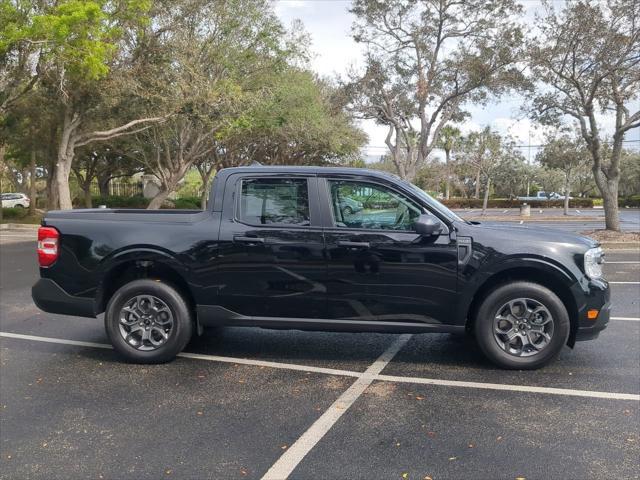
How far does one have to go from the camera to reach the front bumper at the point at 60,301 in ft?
16.5

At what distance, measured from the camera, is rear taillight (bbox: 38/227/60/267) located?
5.01 m

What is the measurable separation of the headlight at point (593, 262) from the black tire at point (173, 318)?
142 inches

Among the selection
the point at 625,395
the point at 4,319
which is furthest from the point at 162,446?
the point at 4,319

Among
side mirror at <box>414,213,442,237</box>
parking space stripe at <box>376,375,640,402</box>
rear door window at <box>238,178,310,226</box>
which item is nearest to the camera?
parking space stripe at <box>376,375,640,402</box>

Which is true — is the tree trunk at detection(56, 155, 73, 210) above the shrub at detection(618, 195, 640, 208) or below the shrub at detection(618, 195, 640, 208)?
above

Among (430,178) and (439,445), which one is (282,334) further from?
(430,178)

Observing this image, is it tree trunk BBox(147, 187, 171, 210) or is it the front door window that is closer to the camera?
the front door window

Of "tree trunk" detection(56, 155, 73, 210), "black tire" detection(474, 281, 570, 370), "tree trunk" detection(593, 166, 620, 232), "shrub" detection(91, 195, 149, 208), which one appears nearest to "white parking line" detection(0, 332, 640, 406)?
Result: "black tire" detection(474, 281, 570, 370)

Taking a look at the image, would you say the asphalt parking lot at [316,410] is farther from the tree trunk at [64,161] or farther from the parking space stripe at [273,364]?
the tree trunk at [64,161]

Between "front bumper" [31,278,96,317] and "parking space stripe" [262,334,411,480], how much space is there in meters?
2.58

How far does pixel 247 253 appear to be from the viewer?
4797mm

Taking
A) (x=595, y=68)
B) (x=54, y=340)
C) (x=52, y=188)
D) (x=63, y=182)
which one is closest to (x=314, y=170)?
(x=54, y=340)

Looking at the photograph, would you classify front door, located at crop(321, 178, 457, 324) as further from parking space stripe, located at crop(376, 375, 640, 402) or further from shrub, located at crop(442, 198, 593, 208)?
shrub, located at crop(442, 198, 593, 208)

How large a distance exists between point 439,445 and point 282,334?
2.89 meters
